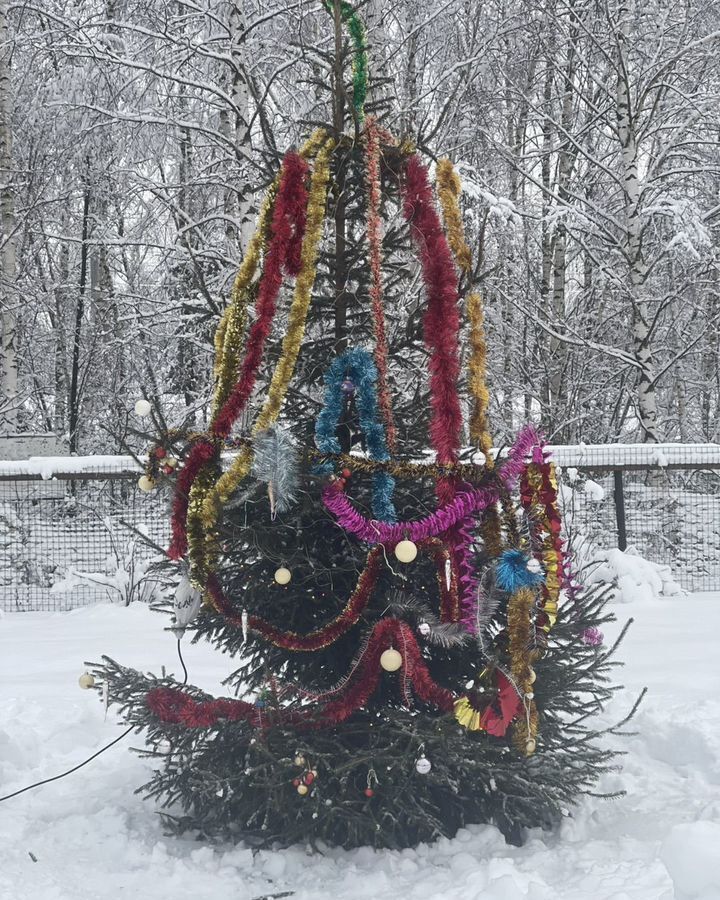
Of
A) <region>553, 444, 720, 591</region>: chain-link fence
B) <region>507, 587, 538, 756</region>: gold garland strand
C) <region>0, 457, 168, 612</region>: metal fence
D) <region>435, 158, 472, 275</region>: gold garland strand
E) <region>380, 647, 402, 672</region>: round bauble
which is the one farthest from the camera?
<region>0, 457, 168, 612</region>: metal fence

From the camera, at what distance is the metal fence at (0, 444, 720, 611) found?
28.1ft

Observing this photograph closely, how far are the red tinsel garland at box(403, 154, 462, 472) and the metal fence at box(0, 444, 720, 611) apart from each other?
17.3 ft

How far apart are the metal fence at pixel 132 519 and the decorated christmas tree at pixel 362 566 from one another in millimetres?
5101

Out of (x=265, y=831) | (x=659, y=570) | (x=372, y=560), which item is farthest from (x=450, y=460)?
(x=659, y=570)

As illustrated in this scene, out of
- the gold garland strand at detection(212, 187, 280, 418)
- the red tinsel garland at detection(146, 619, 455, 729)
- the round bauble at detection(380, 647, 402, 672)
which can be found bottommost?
the red tinsel garland at detection(146, 619, 455, 729)

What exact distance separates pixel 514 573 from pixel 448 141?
9838 millimetres

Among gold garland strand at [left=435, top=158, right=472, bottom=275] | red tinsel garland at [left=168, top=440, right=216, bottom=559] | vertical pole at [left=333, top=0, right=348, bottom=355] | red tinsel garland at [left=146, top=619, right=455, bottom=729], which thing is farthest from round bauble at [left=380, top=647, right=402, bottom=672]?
gold garland strand at [left=435, top=158, right=472, bottom=275]

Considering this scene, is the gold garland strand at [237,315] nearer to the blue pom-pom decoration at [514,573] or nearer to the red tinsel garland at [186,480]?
the red tinsel garland at [186,480]

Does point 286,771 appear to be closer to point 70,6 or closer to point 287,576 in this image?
point 287,576

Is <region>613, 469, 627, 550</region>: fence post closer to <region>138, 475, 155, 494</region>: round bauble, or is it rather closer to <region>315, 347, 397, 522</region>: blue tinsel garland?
<region>315, 347, 397, 522</region>: blue tinsel garland

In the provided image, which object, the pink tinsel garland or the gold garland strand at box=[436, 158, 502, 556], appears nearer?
the pink tinsel garland

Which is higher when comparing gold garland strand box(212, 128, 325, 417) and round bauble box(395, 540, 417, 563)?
gold garland strand box(212, 128, 325, 417)

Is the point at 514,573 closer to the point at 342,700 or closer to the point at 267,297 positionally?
the point at 342,700

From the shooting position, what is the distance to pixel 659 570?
8555mm
